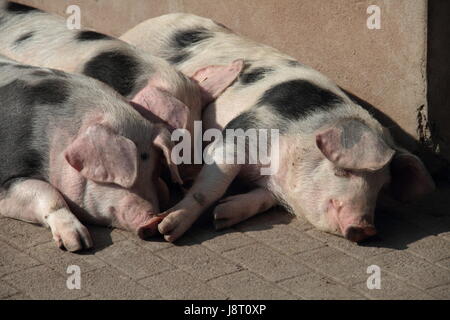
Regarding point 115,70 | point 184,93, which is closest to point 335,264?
point 184,93

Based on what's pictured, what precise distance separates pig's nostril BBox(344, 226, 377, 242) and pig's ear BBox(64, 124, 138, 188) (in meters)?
1.12

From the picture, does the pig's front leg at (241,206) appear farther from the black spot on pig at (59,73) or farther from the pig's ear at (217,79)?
the black spot on pig at (59,73)

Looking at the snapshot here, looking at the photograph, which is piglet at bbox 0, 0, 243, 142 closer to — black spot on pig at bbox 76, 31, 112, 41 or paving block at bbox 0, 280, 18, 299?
black spot on pig at bbox 76, 31, 112, 41

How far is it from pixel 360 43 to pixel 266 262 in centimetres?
170

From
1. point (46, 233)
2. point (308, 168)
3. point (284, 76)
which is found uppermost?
point (284, 76)

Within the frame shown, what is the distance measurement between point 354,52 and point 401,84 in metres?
0.37

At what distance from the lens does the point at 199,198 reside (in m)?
5.18

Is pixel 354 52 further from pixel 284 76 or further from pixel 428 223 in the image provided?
pixel 428 223

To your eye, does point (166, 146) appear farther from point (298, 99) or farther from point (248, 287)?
point (248, 287)

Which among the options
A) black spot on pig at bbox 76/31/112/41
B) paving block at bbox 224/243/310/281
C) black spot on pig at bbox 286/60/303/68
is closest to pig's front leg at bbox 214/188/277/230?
paving block at bbox 224/243/310/281

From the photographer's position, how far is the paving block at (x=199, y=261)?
4641 millimetres

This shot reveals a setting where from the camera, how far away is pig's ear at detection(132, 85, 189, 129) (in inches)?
213

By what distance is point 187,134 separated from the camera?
5367 millimetres

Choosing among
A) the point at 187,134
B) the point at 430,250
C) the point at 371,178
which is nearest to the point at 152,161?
the point at 187,134
